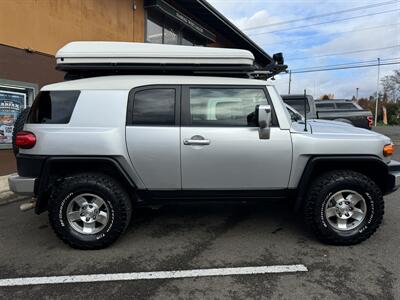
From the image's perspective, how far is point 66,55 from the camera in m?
4.19

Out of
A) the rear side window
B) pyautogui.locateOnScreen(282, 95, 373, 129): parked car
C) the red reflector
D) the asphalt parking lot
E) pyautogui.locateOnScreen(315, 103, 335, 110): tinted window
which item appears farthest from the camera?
pyautogui.locateOnScreen(315, 103, 335, 110): tinted window

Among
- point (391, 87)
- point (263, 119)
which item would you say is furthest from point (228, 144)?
point (391, 87)

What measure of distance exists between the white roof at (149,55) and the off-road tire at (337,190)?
1628 mm

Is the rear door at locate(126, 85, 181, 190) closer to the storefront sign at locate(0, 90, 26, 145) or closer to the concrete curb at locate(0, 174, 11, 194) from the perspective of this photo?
the concrete curb at locate(0, 174, 11, 194)

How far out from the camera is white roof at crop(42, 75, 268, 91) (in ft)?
13.8

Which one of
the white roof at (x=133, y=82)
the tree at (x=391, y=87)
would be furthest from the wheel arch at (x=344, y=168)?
the tree at (x=391, y=87)

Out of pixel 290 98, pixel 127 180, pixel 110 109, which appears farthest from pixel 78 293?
pixel 290 98

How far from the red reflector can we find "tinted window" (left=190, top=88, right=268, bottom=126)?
5.66ft

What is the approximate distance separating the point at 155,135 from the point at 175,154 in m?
0.30

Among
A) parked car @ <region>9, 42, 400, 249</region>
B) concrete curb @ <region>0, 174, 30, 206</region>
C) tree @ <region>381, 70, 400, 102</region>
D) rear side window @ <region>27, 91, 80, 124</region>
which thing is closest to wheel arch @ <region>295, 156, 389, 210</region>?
parked car @ <region>9, 42, 400, 249</region>

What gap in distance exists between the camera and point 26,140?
13.3ft

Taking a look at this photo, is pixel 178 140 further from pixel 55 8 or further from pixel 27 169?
pixel 55 8

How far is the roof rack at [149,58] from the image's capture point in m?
4.23

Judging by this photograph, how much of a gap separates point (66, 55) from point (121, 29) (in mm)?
6590
